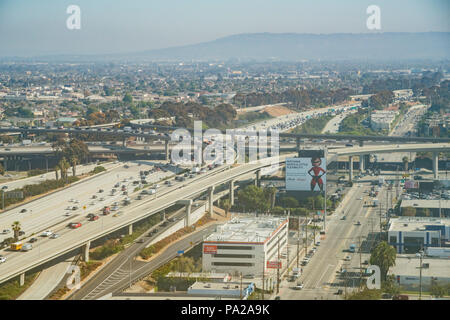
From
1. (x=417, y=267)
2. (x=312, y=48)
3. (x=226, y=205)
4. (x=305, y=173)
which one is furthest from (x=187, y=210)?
(x=312, y=48)

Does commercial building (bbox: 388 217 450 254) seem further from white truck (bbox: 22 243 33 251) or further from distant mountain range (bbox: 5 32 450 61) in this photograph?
distant mountain range (bbox: 5 32 450 61)

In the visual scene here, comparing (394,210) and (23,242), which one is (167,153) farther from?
(23,242)

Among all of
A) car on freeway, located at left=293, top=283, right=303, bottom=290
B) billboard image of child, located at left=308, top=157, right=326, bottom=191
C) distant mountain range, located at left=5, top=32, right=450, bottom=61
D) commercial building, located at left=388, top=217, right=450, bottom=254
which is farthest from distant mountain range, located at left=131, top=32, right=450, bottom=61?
car on freeway, located at left=293, top=283, right=303, bottom=290

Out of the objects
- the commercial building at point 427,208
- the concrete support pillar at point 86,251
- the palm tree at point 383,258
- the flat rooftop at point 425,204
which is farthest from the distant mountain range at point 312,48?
the concrete support pillar at point 86,251

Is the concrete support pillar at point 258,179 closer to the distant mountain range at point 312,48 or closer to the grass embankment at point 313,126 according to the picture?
the grass embankment at point 313,126

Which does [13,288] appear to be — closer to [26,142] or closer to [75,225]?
[75,225]

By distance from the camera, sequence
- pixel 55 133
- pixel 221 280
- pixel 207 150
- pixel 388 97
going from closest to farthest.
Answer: pixel 221 280 → pixel 207 150 → pixel 55 133 → pixel 388 97
